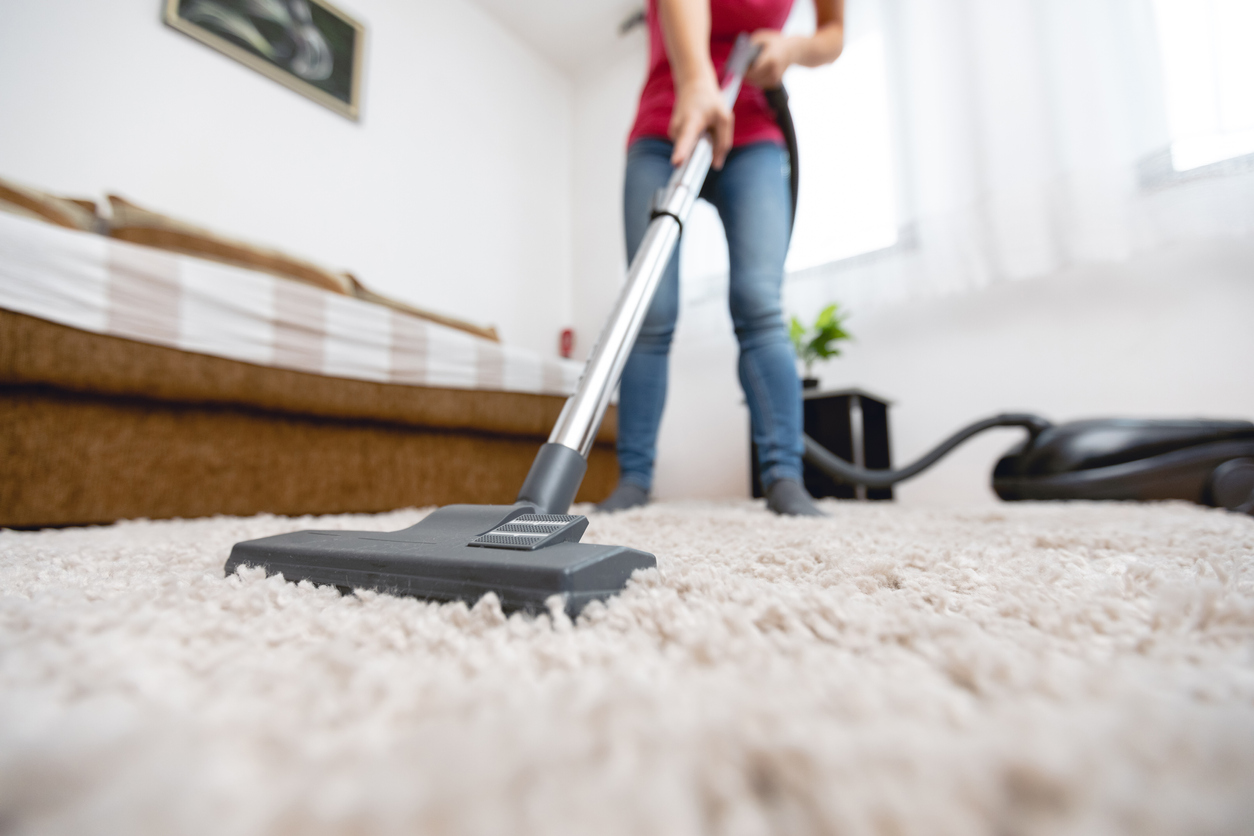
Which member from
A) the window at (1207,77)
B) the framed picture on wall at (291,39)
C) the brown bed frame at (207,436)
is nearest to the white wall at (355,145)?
the framed picture on wall at (291,39)

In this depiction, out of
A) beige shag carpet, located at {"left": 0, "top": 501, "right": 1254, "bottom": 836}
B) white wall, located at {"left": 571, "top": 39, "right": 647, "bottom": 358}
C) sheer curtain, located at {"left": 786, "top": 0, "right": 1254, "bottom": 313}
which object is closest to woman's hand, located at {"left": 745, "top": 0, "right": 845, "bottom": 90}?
sheer curtain, located at {"left": 786, "top": 0, "right": 1254, "bottom": 313}

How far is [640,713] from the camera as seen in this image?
0.14m

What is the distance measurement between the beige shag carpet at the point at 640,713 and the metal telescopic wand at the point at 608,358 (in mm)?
160

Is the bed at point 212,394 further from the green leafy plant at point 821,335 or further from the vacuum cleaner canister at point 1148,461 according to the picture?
the vacuum cleaner canister at point 1148,461

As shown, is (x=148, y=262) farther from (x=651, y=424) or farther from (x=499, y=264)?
(x=499, y=264)

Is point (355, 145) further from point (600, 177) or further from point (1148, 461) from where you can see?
point (1148, 461)

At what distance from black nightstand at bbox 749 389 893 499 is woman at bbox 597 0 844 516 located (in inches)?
25.6

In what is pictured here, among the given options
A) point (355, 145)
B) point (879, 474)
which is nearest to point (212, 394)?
point (879, 474)

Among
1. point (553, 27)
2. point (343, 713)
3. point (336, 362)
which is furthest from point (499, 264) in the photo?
point (343, 713)

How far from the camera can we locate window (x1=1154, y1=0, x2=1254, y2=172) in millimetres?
1224

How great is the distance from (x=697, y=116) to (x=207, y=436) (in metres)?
0.89

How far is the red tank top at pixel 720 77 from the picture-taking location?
965mm

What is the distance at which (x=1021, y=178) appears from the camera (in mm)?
1474

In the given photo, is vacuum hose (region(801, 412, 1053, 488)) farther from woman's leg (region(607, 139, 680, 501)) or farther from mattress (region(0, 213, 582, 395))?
mattress (region(0, 213, 582, 395))
